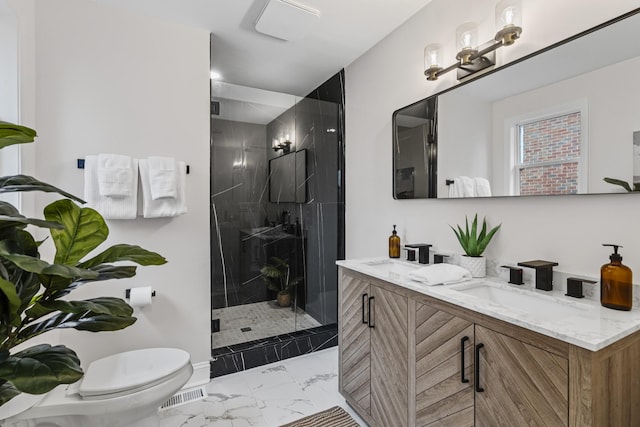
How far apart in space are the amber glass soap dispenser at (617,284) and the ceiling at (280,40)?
1800mm

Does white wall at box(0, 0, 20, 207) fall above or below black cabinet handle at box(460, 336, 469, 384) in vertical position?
above

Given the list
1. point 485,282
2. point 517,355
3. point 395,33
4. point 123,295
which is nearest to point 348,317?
point 485,282

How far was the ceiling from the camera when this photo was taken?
204 centimetres

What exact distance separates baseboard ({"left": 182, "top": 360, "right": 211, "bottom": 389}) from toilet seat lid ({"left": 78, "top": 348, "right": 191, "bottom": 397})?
0.56m

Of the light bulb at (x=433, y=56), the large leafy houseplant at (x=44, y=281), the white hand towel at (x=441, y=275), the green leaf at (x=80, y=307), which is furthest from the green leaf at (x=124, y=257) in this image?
the light bulb at (x=433, y=56)

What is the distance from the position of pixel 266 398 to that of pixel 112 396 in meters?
0.98

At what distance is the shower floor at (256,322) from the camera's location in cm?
267

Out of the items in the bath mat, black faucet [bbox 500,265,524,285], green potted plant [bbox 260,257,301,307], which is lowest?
the bath mat

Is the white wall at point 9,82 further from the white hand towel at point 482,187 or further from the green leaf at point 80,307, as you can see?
the white hand towel at point 482,187

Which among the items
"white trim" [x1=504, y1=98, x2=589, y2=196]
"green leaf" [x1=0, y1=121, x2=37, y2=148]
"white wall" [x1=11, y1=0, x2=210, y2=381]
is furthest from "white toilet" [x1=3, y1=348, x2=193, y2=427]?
"white trim" [x1=504, y1=98, x2=589, y2=196]

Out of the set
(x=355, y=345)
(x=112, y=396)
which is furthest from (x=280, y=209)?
(x=112, y=396)

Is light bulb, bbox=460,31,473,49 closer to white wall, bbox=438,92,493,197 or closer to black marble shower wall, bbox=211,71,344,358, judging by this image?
white wall, bbox=438,92,493,197

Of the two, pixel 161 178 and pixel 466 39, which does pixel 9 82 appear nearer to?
pixel 161 178

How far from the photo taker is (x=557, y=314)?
1231 mm
